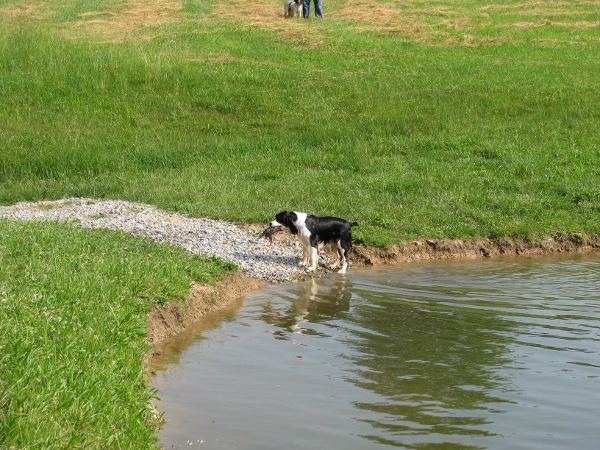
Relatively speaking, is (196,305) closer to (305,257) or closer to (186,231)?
(305,257)

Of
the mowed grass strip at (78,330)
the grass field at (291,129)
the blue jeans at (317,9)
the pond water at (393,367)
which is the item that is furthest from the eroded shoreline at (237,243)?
the blue jeans at (317,9)

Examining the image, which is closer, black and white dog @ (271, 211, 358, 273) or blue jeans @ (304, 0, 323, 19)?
black and white dog @ (271, 211, 358, 273)

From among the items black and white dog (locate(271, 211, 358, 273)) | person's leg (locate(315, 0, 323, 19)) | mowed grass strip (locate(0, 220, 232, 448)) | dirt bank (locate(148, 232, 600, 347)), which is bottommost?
dirt bank (locate(148, 232, 600, 347))

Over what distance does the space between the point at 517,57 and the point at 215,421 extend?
83.0 feet

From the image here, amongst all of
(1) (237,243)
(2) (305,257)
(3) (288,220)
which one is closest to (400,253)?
(2) (305,257)

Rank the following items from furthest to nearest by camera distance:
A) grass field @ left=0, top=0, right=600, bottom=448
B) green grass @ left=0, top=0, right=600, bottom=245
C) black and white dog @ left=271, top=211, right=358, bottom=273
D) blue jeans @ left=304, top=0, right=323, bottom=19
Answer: blue jeans @ left=304, top=0, right=323, bottom=19
green grass @ left=0, top=0, right=600, bottom=245
grass field @ left=0, top=0, right=600, bottom=448
black and white dog @ left=271, top=211, right=358, bottom=273

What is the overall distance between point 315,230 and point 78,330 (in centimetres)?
666

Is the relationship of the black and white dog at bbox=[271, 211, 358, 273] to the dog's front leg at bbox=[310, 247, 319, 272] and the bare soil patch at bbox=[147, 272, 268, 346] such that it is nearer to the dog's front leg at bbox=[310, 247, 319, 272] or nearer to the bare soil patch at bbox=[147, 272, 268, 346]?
the dog's front leg at bbox=[310, 247, 319, 272]

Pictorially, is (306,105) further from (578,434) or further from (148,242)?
(578,434)

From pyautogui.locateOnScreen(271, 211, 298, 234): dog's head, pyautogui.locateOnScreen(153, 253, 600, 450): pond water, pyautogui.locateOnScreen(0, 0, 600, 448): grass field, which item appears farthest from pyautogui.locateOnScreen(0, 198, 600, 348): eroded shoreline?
pyautogui.locateOnScreen(271, 211, 298, 234): dog's head

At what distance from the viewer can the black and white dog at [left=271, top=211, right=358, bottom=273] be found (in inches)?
584

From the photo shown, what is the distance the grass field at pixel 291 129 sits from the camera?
56.2 ft

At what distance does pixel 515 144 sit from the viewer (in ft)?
73.0

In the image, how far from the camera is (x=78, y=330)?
862cm
